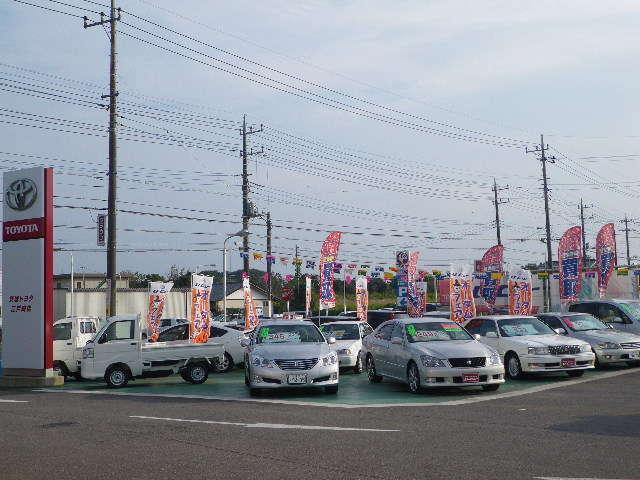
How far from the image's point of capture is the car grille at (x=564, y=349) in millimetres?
17766

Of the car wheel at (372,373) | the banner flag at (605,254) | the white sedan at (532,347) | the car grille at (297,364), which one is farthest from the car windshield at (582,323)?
the banner flag at (605,254)

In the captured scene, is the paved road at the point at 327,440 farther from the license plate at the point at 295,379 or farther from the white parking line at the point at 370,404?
the license plate at the point at 295,379

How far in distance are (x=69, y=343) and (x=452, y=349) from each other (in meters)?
11.9

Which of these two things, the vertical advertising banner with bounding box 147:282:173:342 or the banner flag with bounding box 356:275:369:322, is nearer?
the vertical advertising banner with bounding box 147:282:173:342

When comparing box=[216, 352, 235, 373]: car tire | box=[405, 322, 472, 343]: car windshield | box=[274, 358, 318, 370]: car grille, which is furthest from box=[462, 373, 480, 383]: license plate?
box=[216, 352, 235, 373]: car tire

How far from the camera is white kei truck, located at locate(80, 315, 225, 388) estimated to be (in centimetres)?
1883

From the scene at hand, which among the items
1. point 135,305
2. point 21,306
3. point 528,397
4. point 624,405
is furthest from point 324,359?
point 135,305

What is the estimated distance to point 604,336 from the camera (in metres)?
20.2

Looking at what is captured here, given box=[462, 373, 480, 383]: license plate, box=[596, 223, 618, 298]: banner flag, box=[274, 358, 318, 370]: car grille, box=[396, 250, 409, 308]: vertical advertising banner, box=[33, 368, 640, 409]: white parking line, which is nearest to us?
box=[33, 368, 640, 409]: white parking line

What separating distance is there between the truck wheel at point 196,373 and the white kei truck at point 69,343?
4.30m

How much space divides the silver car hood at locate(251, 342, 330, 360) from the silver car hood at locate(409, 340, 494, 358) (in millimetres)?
1931

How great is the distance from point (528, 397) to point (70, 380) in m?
14.0

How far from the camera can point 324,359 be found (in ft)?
51.3

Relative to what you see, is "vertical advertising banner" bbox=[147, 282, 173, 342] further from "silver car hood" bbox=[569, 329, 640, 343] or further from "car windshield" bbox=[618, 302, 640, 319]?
"car windshield" bbox=[618, 302, 640, 319]
